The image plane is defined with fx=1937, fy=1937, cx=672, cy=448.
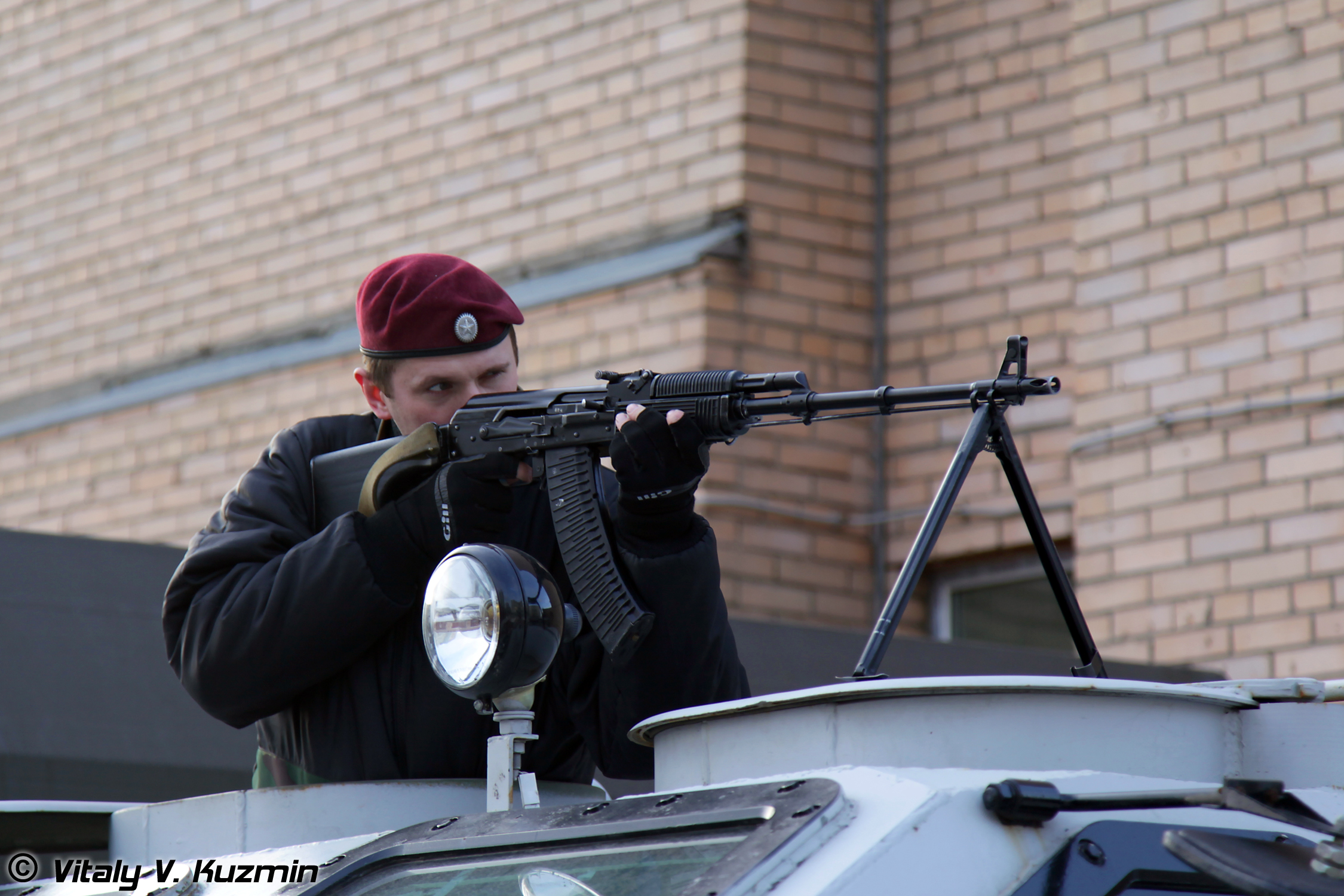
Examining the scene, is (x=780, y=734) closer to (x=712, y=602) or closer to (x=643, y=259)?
(x=712, y=602)

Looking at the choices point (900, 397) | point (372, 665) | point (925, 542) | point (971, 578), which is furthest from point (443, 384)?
point (971, 578)

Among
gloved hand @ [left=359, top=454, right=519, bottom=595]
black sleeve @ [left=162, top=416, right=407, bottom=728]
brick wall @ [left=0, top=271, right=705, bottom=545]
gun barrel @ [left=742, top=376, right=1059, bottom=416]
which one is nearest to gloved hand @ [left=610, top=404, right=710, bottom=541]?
gun barrel @ [left=742, top=376, right=1059, bottom=416]

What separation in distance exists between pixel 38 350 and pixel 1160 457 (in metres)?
4.48

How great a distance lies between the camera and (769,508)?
5848 mm

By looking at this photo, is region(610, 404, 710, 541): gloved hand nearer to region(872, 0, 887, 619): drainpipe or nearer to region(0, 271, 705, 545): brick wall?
region(0, 271, 705, 545): brick wall

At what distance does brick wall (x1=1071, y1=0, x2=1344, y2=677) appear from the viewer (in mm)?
4969

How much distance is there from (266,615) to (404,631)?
20cm

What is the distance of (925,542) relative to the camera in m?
2.06

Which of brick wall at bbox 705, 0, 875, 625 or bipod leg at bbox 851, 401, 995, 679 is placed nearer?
bipod leg at bbox 851, 401, 995, 679

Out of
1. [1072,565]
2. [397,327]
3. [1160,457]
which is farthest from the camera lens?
[1072,565]

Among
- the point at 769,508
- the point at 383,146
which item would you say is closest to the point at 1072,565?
the point at 769,508

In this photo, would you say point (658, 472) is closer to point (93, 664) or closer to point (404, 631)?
point (404, 631)

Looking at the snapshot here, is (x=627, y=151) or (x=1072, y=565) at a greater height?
(x=627, y=151)

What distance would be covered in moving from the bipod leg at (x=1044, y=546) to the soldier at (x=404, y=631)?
39 cm
